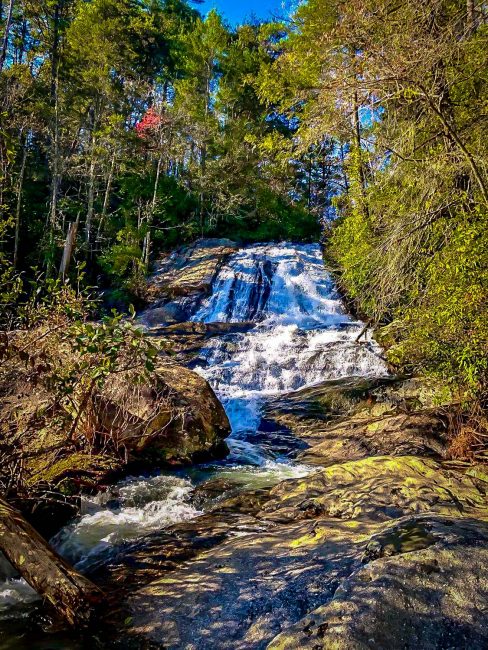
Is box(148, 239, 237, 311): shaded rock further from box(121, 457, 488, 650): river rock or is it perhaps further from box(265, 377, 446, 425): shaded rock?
box(121, 457, 488, 650): river rock

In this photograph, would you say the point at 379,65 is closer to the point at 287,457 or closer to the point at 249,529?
the point at 249,529

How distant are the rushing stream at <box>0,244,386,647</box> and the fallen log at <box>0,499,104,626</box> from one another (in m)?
0.59

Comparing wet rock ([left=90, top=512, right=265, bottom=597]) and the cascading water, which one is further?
the cascading water

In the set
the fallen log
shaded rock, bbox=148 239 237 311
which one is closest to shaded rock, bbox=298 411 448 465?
the fallen log

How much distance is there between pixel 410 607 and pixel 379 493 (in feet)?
7.33

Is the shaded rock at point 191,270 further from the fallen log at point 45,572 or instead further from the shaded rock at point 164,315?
the fallen log at point 45,572

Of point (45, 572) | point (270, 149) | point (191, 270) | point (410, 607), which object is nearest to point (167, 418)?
point (45, 572)

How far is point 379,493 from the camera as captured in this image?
4738 millimetres

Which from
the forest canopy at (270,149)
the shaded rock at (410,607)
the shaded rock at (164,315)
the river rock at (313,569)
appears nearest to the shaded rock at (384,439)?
the forest canopy at (270,149)

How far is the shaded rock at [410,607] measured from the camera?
2.39 metres

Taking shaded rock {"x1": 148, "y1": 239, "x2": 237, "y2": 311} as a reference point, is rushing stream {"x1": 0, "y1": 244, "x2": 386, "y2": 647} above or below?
below

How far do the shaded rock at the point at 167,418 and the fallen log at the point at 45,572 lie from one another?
240 cm

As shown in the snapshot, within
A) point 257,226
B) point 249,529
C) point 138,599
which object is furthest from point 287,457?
point 257,226

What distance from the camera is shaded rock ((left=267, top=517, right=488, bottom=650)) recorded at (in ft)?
7.84
